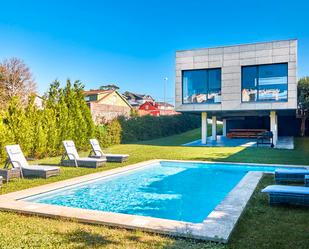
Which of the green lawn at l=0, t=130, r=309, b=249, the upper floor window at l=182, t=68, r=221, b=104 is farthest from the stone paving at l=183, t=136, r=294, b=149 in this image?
the green lawn at l=0, t=130, r=309, b=249

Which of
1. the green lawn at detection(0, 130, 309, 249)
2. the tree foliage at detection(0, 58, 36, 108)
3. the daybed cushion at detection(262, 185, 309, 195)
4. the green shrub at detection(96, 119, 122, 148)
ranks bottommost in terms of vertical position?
the green lawn at detection(0, 130, 309, 249)

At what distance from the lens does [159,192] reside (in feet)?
29.8

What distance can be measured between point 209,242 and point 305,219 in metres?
2.32

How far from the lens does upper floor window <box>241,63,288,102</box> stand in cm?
2059

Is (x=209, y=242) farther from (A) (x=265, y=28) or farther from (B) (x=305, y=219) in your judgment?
(A) (x=265, y=28)

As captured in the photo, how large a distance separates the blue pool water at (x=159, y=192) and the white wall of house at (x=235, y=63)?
31.6 feet

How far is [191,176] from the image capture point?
Answer: 11633mm

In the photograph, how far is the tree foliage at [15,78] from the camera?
37.2m

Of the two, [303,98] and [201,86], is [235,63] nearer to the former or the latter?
[201,86]

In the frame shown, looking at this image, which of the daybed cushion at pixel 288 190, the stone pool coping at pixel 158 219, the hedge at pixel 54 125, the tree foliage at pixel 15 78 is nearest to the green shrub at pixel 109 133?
the hedge at pixel 54 125

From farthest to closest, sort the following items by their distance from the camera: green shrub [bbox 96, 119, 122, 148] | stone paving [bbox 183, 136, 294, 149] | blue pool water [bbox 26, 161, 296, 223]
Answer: stone paving [bbox 183, 136, 294, 149] → green shrub [bbox 96, 119, 122, 148] → blue pool water [bbox 26, 161, 296, 223]

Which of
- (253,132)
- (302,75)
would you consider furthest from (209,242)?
(302,75)

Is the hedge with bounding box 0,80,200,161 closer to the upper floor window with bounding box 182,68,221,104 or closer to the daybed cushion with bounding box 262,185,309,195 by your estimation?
the upper floor window with bounding box 182,68,221,104

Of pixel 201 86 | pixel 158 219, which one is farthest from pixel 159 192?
pixel 201 86
